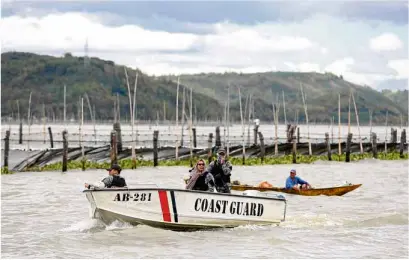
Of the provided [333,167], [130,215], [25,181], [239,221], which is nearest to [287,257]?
[239,221]

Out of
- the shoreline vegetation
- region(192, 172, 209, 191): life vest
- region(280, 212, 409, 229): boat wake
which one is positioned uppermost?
region(192, 172, 209, 191): life vest

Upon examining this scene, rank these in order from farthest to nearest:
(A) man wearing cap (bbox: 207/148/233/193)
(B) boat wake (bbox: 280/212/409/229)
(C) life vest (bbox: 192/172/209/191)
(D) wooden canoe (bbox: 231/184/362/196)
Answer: (D) wooden canoe (bbox: 231/184/362/196), (B) boat wake (bbox: 280/212/409/229), (A) man wearing cap (bbox: 207/148/233/193), (C) life vest (bbox: 192/172/209/191)

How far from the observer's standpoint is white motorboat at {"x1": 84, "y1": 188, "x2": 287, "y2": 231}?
19.2 meters

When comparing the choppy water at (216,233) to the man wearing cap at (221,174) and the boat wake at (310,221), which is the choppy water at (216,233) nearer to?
the boat wake at (310,221)

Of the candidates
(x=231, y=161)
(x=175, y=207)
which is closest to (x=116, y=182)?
(x=175, y=207)

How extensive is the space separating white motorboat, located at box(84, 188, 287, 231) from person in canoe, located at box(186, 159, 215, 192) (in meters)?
0.28

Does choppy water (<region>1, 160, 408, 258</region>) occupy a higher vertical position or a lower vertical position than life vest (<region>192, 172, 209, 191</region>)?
lower

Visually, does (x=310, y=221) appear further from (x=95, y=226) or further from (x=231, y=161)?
(x=231, y=161)

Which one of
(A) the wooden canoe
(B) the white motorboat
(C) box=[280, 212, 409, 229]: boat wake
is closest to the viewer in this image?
(B) the white motorboat

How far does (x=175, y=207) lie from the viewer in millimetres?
19406

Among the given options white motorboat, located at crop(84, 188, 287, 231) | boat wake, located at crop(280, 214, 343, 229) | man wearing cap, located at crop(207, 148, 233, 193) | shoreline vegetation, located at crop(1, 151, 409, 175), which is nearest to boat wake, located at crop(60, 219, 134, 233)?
white motorboat, located at crop(84, 188, 287, 231)

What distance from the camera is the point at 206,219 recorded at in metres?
20.0

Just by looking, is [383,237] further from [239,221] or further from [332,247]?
[239,221]

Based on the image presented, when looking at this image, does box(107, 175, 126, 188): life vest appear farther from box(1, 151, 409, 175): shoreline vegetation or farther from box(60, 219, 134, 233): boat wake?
box(1, 151, 409, 175): shoreline vegetation
